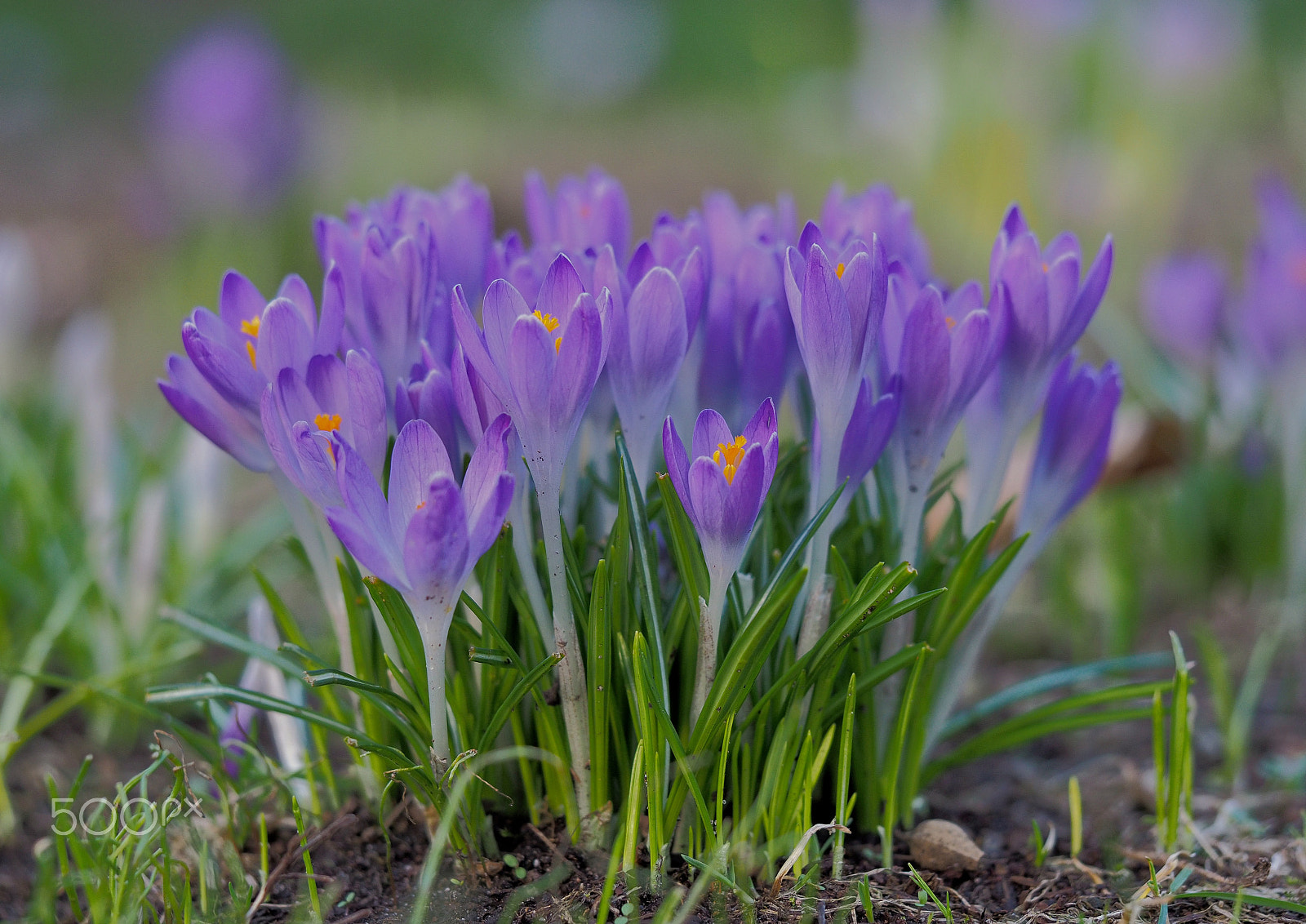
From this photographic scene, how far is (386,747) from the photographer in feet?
3.48

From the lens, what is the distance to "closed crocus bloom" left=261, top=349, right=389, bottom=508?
100 cm

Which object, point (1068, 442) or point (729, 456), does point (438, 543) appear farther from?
point (1068, 442)

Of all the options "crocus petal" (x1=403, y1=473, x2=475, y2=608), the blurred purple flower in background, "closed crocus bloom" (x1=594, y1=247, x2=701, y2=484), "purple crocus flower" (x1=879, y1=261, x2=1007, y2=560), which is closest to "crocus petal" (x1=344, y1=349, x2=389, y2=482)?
"crocus petal" (x1=403, y1=473, x2=475, y2=608)

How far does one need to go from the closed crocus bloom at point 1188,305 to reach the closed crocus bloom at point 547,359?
1.57m

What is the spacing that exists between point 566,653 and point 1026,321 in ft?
1.91

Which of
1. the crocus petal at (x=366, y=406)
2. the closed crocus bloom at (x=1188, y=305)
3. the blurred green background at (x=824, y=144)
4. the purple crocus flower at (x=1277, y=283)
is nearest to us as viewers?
the crocus petal at (x=366, y=406)

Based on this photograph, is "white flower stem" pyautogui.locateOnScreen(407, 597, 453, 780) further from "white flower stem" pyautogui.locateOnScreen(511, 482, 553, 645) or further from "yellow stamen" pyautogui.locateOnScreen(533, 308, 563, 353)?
"yellow stamen" pyautogui.locateOnScreen(533, 308, 563, 353)

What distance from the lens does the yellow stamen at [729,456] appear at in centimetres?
102

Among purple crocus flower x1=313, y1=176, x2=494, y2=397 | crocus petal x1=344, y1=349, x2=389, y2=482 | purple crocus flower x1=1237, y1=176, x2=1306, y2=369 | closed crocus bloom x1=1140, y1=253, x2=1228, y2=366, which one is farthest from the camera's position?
closed crocus bloom x1=1140, y1=253, x2=1228, y2=366

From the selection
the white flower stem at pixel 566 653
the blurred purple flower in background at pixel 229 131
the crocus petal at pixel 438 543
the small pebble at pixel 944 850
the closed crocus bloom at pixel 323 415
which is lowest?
the small pebble at pixel 944 850

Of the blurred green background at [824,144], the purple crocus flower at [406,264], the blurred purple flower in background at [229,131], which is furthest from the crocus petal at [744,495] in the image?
the blurred purple flower in background at [229,131]

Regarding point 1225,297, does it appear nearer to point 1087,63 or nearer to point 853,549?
point 853,549

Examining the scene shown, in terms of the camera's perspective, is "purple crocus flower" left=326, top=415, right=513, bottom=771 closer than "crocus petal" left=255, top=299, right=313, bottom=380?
Yes

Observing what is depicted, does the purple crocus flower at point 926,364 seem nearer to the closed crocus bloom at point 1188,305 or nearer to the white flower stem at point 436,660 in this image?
the white flower stem at point 436,660
